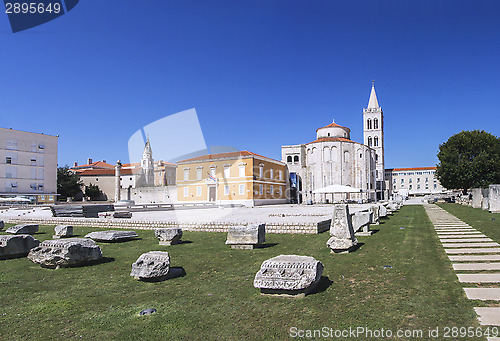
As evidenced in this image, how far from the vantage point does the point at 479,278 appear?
5301mm

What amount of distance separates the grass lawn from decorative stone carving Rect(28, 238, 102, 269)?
0.21 meters

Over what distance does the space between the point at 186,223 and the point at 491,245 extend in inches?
411

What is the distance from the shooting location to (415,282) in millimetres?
5270

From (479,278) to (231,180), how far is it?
3961 centimetres

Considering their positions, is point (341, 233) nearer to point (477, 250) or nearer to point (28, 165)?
point (477, 250)

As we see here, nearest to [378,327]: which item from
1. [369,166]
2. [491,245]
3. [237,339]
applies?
[237,339]

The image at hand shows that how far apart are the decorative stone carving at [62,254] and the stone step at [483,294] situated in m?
7.25

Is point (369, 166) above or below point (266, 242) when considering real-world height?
above

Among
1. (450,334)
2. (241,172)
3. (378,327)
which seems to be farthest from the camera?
(241,172)

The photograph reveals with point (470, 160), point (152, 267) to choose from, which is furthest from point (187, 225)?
point (470, 160)

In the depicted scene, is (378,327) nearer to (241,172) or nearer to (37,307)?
(37,307)

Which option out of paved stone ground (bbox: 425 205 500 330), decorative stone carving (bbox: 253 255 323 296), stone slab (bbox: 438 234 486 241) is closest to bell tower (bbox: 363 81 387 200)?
stone slab (bbox: 438 234 486 241)

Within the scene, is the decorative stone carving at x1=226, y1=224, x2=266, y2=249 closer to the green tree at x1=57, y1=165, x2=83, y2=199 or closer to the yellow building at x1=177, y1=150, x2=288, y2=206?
the yellow building at x1=177, y1=150, x2=288, y2=206

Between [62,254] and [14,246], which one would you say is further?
[14,246]
